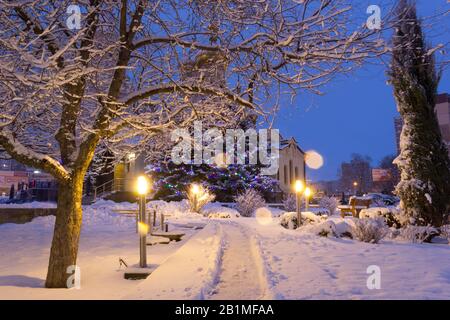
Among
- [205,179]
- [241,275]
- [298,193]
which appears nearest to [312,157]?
[205,179]

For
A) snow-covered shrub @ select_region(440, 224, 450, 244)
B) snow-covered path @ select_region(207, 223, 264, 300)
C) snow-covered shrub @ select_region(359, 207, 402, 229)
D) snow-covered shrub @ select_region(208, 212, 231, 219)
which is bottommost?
snow-covered shrub @ select_region(208, 212, 231, 219)

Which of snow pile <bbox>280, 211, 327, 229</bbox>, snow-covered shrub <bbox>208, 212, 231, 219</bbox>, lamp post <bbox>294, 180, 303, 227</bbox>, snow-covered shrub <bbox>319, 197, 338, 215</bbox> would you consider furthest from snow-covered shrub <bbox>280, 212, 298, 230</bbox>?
snow-covered shrub <bbox>319, 197, 338, 215</bbox>

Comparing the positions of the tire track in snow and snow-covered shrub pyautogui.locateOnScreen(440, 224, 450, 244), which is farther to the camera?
snow-covered shrub pyautogui.locateOnScreen(440, 224, 450, 244)

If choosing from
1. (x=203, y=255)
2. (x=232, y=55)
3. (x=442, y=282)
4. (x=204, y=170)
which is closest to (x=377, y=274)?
(x=442, y=282)

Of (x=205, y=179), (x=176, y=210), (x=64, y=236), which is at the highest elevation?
(x=205, y=179)

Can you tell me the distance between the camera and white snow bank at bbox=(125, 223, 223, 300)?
549 cm

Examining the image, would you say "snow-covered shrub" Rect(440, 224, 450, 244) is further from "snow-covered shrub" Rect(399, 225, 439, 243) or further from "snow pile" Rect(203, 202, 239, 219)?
"snow pile" Rect(203, 202, 239, 219)

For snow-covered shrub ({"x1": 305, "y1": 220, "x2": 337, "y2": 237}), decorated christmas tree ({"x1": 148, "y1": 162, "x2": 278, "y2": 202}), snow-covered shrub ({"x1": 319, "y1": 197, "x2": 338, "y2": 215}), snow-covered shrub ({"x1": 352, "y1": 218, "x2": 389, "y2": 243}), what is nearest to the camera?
snow-covered shrub ({"x1": 352, "y1": 218, "x2": 389, "y2": 243})

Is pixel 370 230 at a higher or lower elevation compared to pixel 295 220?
higher

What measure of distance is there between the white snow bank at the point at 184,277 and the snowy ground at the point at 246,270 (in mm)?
14

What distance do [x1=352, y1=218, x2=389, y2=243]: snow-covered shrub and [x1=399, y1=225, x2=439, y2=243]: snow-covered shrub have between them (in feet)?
2.84

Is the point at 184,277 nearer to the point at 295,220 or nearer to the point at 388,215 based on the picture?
the point at 388,215

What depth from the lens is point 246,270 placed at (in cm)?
789

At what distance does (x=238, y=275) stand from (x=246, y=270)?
0.50m
